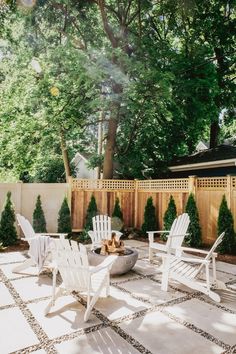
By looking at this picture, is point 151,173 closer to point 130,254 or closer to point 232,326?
point 130,254

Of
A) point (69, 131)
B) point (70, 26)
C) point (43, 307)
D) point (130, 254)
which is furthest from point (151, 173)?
point (43, 307)

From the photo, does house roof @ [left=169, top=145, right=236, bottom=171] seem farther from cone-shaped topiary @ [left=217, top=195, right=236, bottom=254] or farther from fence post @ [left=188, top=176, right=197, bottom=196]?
cone-shaped topiary @ [left=217, top=195, right=236, bottom=254]

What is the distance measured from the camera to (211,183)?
874 centimetres

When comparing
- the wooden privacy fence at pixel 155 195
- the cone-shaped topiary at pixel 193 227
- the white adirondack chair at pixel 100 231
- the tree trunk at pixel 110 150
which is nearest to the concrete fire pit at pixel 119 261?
the white adirondack chair at pixel 100 231

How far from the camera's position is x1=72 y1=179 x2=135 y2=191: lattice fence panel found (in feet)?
33.1

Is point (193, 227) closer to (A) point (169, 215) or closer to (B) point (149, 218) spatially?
(A) point (169, 215)

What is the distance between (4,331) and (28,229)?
8.21 feet

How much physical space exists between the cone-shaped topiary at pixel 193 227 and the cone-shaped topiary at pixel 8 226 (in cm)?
494

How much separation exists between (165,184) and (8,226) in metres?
5.12

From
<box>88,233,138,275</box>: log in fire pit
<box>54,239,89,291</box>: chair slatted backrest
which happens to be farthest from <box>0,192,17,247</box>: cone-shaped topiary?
<box>54,239,89,291</box>: chair slatted backrest

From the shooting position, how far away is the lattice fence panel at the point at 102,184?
10102 mm

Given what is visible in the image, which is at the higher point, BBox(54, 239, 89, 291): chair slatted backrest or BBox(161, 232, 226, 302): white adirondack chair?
BBox(54, 239, 89, 291): chair slatted backrest

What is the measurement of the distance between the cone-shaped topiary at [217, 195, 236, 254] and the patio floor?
2.72m

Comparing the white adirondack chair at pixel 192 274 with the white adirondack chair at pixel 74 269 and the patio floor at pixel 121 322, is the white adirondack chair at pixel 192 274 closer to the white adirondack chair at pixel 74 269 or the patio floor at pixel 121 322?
the patio floor at pixel 121 322
